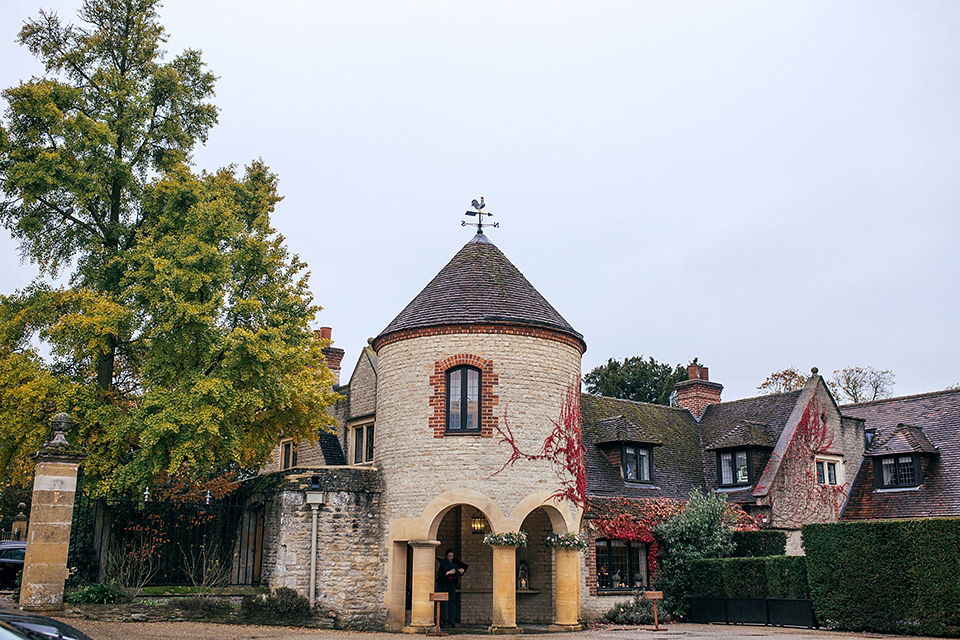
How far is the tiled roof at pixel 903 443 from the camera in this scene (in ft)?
86.6

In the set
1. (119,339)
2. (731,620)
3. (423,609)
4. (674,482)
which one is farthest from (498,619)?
(119,339)

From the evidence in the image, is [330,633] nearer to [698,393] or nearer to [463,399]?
[463,399]

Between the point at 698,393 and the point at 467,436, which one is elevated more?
the point at 698,393

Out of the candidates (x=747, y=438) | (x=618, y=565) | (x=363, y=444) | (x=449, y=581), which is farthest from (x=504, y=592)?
(x=747, y=438)

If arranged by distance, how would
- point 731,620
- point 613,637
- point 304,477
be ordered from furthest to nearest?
point 731,620
point 304,477
point 613,637

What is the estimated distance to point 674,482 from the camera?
27.3 metres

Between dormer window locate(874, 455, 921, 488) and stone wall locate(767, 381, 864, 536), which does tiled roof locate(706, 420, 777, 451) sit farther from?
dormer window locate(874, 455, 921, 488)

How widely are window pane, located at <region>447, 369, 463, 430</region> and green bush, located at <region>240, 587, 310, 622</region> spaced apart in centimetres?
541

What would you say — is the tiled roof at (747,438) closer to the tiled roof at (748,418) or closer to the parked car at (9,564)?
the tiled roof at (748,418)

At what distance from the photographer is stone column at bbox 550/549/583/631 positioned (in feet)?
67.5

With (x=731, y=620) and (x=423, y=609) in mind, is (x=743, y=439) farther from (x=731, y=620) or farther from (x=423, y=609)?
(x=423, y=609)

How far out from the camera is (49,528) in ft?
52.6

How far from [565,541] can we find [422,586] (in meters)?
3.66

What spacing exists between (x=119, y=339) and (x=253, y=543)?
21.2ft
